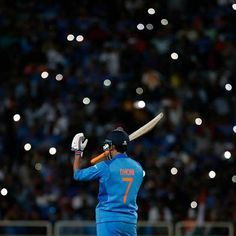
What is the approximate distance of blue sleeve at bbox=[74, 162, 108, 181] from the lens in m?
10.2

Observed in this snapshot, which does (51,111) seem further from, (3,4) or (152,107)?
(3,4)

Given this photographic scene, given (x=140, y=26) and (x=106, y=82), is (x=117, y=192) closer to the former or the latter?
(x=106, y=82)

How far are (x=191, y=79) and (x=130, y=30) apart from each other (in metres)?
1.53

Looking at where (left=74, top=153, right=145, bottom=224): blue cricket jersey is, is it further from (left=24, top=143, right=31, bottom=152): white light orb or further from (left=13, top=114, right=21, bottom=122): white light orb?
(left=13, top=114, right=21, bottom=122): white light orb

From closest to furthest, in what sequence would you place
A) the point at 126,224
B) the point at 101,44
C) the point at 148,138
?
the point at 126,224 → the point at 148,138 → the point at 101,44

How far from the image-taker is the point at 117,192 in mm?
10297

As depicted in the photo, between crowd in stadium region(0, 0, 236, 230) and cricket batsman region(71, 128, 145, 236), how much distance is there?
581 cm

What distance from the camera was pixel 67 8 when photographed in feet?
63.0

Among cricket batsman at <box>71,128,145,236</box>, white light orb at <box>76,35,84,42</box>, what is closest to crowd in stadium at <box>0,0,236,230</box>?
white light orb at <box>76,35,84,42</box>

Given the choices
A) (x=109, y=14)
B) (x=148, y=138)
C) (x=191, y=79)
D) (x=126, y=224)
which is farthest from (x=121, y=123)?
(x=126, y=224)

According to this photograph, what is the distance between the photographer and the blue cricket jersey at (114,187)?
1026 centimetres

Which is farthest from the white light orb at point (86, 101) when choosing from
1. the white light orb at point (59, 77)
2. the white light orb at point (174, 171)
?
the white light orb at point (174, 171)

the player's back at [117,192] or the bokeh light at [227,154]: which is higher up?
the bokeh light at [227,154]

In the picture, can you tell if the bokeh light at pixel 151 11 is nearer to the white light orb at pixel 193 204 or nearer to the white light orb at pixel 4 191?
the white light orb at pixel 193 204
